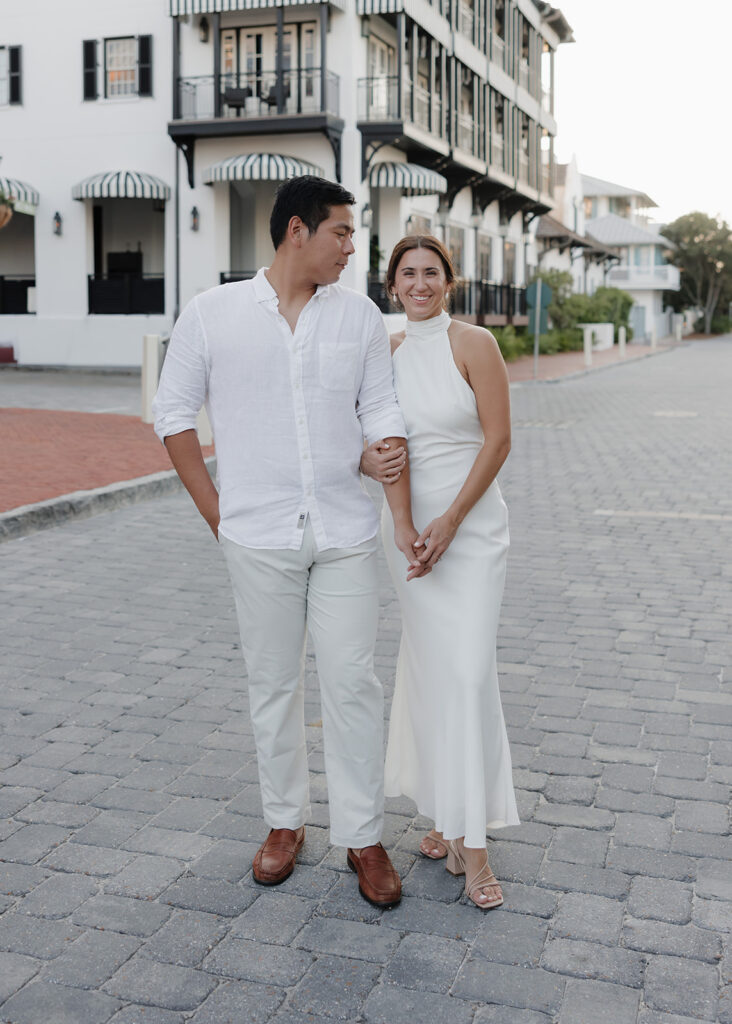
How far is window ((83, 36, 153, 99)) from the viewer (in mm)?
27562

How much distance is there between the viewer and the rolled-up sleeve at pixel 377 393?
3287mm

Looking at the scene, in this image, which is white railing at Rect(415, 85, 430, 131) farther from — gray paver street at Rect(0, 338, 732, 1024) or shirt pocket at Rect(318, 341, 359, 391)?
shirt pocket at Rect(318, 341, 359, 391)

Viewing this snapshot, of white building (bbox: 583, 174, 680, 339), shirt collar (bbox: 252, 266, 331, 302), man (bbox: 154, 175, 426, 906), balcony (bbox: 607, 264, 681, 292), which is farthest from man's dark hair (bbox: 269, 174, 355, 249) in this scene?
balcony (bbox: 607, 264, 681, 292)

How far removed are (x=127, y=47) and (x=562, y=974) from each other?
92.8 feet

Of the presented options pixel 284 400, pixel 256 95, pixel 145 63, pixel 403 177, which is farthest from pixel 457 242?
pixel 284 400

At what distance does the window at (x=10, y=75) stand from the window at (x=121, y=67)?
1828 millimetres

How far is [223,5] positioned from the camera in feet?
84.1

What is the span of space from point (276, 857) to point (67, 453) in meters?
9.48

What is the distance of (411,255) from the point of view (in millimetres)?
3344

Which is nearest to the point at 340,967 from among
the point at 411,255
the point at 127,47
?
the point at 411,255

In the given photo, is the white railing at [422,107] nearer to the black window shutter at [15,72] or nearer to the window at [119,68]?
the window at [119,68]

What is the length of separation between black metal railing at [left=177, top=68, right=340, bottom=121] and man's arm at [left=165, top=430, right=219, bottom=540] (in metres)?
23.9

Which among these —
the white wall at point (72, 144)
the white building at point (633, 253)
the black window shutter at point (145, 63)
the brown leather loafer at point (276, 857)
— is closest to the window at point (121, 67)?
the black window shutter at point (145, 63)

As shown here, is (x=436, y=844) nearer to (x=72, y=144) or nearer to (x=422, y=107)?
(x=72, y=144)
